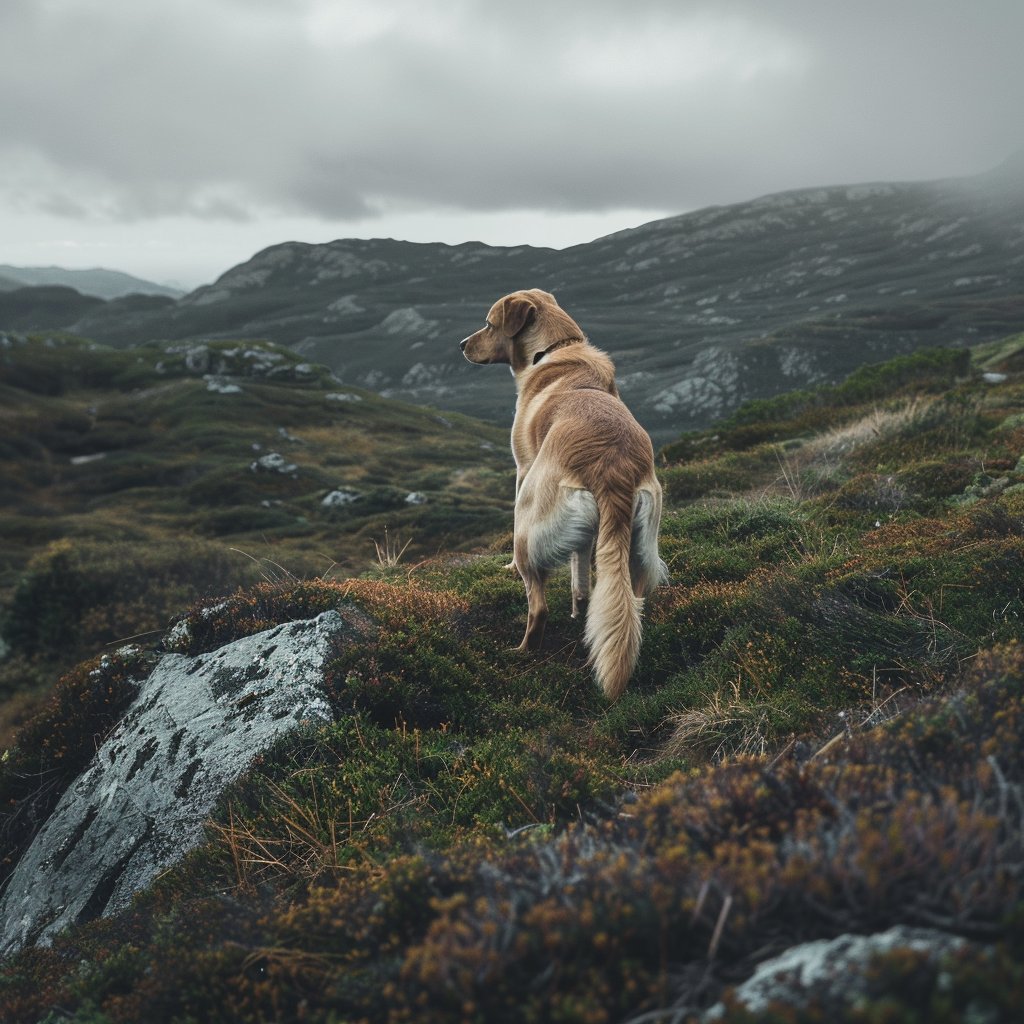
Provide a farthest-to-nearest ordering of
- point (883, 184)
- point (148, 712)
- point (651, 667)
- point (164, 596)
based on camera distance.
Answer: point (883, 184), point (164, 596), point (651, 667), point (148, 712)

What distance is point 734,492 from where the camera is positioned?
10094mm

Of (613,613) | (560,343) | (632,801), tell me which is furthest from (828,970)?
(560,343)

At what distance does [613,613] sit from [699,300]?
149m

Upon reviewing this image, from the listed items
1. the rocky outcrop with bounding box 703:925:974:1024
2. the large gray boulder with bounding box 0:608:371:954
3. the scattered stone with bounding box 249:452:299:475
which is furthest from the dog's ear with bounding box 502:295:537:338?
the scattered stone with bounding box 249:452:299:475

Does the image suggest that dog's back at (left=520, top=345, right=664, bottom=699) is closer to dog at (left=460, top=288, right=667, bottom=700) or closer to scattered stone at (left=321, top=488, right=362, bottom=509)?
dog at (left=460, top=288, right=667, bottom=700)

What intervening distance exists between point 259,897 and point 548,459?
3.11m

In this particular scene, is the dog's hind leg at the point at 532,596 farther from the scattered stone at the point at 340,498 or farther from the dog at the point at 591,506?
the scattered stone at the point at 340,498

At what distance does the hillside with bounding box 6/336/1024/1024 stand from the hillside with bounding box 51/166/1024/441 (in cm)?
5631

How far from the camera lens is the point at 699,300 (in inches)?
5595

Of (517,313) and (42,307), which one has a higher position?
(42,307)

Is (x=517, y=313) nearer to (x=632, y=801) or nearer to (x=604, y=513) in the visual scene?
(x=604, y=513)

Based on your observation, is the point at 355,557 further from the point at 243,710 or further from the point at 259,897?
the point at 259,897

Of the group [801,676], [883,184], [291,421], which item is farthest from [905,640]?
[883,184]

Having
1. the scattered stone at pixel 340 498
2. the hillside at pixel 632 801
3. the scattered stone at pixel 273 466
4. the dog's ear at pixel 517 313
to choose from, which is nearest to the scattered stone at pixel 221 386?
the scattered stone at pixel 273 466
